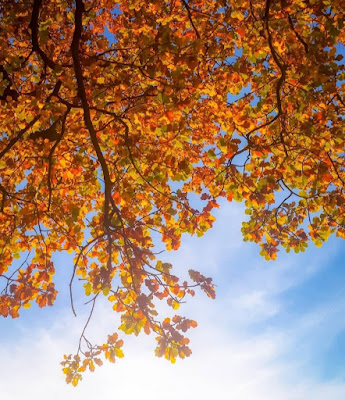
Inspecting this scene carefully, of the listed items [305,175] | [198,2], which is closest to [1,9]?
[198,2]

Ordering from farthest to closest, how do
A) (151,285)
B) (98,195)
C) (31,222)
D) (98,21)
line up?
1. (98,21)
2. (98,195)
3. (31,222)
4. (151,285)

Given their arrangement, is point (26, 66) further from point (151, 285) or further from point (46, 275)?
point (151, 285)

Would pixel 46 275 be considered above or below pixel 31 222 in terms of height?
below

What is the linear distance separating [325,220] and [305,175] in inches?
40.8

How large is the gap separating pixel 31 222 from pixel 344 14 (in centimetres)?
796

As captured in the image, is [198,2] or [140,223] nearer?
[140,223]

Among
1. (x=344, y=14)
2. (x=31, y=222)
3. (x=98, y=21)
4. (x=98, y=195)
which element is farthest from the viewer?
(x=98, y=21)

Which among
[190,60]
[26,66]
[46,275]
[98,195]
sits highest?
[26,66]

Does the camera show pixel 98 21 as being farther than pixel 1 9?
Yes

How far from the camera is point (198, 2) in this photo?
34.4 feet

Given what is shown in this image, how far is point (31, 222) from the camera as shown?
316 inches

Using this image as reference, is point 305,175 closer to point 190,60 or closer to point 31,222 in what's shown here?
point 190,60

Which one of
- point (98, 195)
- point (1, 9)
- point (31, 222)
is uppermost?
point (1, 9)

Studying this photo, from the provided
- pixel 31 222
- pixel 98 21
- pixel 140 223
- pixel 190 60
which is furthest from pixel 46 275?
pixel 98 21
